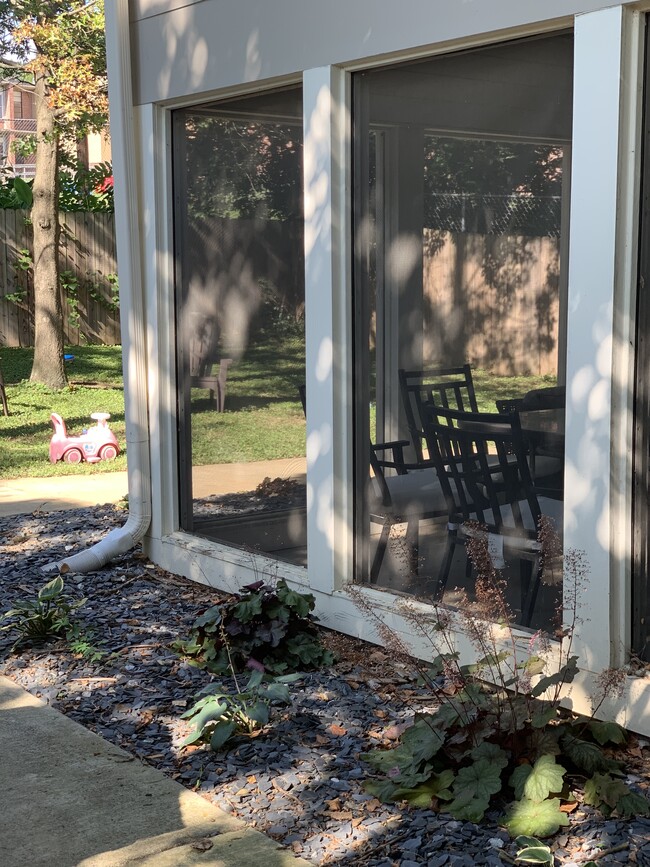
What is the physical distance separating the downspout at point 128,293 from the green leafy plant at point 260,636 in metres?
1.52

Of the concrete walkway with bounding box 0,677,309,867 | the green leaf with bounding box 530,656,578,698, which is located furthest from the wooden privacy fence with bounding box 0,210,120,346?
the green leaf with bounding box 530,656,578,698

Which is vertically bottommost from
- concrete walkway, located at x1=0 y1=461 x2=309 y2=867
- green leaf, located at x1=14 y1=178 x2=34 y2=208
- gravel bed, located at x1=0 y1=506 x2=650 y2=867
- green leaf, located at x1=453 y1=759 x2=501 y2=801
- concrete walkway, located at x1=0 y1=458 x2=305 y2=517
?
concrete walkway, located at x1=0 y1=461 x2=309 y2=867

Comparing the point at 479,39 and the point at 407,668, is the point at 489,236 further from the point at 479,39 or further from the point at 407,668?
the point at 407,668

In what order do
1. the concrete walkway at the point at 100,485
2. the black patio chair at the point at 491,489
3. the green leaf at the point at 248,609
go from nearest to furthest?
the black patio chair at the point at 491,489
the green leaf at the point at 248,609
the concrete walkway at the point at 100,485

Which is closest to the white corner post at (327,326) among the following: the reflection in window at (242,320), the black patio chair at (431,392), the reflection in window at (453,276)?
the reflection in window at (453,276)

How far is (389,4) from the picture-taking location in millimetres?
4348

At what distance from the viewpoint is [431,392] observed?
454 cm

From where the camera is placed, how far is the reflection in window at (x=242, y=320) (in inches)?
203

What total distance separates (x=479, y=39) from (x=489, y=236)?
722mm

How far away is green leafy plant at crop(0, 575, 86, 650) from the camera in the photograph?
4.99 metres

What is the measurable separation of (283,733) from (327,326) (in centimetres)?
181

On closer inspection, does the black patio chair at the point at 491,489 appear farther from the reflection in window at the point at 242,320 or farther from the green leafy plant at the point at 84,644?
the green leafy plant at the point at 84,644

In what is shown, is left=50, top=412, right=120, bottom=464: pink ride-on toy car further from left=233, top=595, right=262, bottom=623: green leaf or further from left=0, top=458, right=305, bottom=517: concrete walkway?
left=233, top=595, right=262, bottom=623: green leaf

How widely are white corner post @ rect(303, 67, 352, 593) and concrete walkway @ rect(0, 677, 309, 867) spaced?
143 cm
